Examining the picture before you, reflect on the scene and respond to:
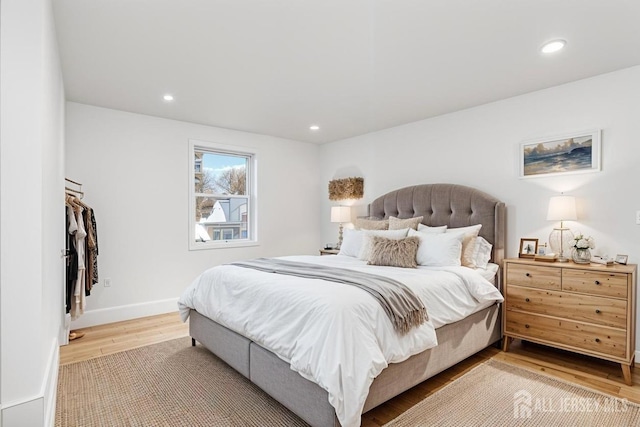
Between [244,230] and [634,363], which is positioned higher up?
[244,230]

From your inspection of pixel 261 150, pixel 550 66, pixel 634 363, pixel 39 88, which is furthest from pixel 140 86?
pixel 634 363

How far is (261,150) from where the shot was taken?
5.21 metres

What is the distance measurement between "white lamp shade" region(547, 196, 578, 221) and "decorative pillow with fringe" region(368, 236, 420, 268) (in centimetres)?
116

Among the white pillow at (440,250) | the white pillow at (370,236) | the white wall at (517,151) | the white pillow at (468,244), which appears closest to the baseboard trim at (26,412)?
the white pillow at (370,236)

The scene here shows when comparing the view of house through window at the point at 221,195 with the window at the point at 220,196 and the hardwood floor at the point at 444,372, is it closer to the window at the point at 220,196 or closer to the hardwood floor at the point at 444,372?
the window at the point at 220,196

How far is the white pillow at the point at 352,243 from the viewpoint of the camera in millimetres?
4004

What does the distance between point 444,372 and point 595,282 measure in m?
1.33

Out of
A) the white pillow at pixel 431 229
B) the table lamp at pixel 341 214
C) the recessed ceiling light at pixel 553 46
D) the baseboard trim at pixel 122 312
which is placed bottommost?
the baseboard trim at pixel 122 312

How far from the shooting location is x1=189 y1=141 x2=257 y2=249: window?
4.65 metres

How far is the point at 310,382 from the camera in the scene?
191 centimetres

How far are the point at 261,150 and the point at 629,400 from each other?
464 cm

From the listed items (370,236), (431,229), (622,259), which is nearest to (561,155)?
(622,259)

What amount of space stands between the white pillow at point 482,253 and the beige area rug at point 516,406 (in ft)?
3.43

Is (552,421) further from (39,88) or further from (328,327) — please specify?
(39,88)
